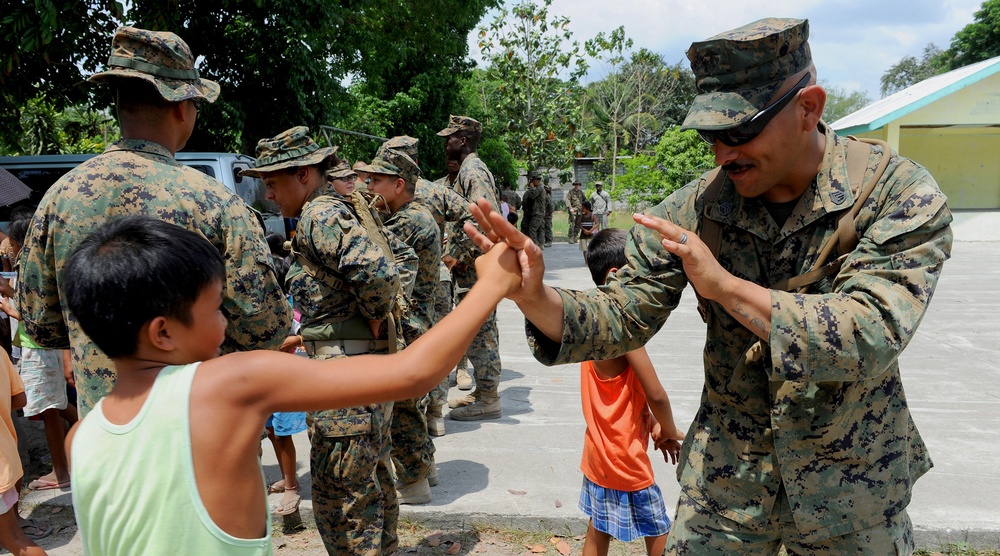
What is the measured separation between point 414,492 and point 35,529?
2153mm

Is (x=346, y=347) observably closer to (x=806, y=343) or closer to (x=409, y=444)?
(x=409, y=444)

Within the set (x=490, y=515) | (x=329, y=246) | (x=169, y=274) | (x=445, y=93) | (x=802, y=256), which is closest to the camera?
(x=169, y=274)

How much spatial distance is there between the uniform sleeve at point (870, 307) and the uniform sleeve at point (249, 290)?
1.71 meters

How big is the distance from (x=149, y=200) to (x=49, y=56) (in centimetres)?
→ 833

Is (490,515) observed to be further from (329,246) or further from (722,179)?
(722,179)

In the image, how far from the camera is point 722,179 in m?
2.28

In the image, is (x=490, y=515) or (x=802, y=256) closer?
(x=802, y=256)

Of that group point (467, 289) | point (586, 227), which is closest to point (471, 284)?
point (467, 289)

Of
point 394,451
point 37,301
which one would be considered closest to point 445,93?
point 394,451

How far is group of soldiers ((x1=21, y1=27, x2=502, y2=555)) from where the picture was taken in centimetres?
244

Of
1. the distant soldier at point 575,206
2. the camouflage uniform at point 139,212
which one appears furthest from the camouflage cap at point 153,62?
the distant soldier at point 575,206

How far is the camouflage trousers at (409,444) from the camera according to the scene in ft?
13.8

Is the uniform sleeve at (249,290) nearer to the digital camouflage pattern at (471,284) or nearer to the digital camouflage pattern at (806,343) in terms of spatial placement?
the digital camouflage pattern at (806,343)

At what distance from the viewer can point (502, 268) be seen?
1977 mm
